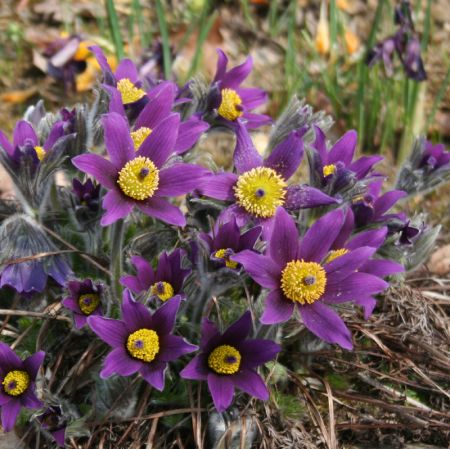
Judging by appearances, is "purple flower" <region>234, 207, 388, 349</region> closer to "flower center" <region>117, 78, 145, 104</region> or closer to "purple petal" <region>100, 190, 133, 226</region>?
"purple petal" <region>100, 190, 133, 226</region>

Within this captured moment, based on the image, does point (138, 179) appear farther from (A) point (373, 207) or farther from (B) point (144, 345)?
(A) point (373, 207)

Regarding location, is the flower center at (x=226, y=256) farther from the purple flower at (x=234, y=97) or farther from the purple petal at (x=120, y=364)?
the purple flower at (x=234, y=97)

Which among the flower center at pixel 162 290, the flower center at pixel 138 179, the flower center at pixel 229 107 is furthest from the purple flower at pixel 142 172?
the flower center at pixel 229 107

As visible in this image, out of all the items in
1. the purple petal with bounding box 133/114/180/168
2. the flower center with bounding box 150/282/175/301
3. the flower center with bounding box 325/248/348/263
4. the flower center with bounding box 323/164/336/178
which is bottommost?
the flower center with bounding box 150/282/175/301

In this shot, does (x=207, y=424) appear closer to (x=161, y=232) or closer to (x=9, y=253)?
(x=161, y=232)

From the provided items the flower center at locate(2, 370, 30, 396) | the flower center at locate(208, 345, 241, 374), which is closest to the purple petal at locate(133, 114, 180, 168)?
the flower center at locate(208, 345, 241, 374)
